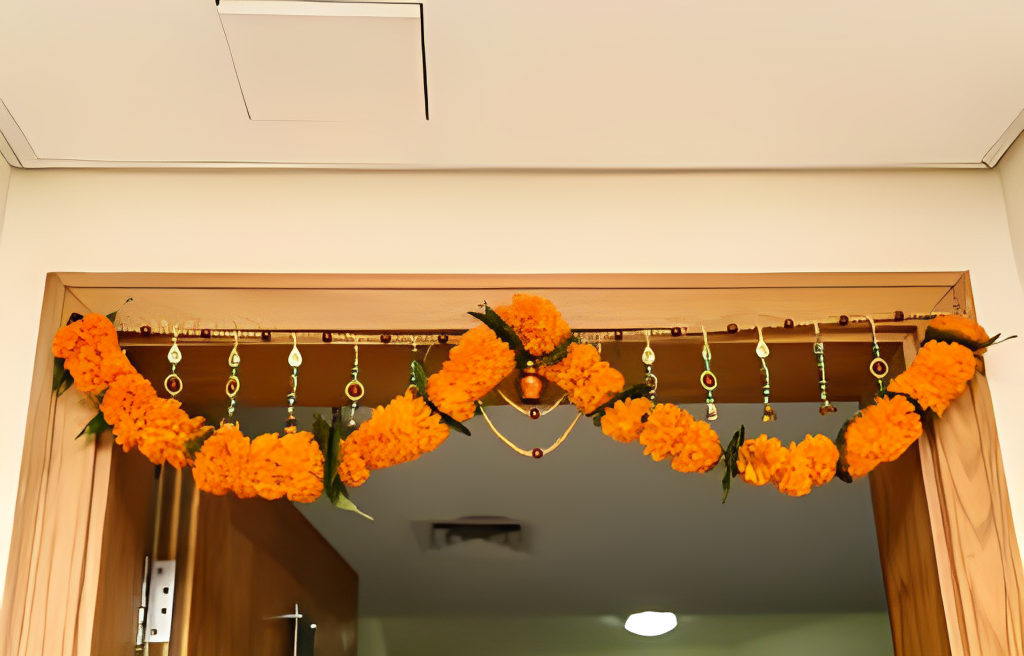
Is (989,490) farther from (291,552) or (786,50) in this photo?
(291,552)

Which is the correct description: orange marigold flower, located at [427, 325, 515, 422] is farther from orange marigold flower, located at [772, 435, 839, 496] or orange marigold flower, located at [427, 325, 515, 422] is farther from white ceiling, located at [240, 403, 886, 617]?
white ceiling, located at [240, 403, 886, 617]

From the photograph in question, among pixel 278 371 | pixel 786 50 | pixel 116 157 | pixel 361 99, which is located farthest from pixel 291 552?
pixel 786 50

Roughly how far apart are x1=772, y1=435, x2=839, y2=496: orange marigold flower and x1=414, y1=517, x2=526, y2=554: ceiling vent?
86.9 inches

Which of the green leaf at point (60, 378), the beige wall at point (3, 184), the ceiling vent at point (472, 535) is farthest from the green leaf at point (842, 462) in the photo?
the ceiling vent at point (472, 535)

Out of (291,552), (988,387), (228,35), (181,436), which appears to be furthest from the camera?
(291,552)

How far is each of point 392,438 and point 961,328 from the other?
84 cm

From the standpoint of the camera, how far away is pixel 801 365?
147cm

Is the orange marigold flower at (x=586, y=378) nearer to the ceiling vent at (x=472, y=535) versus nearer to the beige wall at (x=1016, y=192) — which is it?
the beige wall at (x=1016, y=192)

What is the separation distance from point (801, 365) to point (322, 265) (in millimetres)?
771

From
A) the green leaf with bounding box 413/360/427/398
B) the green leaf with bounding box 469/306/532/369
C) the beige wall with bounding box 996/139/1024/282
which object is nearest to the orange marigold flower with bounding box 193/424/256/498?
the green leaf with bounding box 413/360/427/398

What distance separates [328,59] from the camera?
3.96ft

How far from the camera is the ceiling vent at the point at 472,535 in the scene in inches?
134

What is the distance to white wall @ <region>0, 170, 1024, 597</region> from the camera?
1.45 meters

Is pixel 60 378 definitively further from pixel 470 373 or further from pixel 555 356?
pixel 555 356
